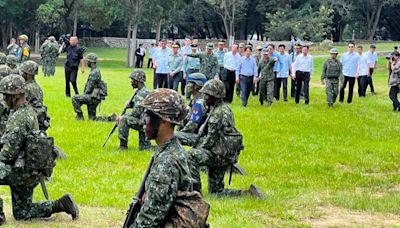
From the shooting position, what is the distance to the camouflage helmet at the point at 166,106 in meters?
5.14

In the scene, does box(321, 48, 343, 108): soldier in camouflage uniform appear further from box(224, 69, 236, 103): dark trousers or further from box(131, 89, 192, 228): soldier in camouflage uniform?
box(131, 89, 192, 228): soldier in camouflage uniform

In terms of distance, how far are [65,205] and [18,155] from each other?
94 cm

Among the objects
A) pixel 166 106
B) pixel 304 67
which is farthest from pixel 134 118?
pixel 304 67

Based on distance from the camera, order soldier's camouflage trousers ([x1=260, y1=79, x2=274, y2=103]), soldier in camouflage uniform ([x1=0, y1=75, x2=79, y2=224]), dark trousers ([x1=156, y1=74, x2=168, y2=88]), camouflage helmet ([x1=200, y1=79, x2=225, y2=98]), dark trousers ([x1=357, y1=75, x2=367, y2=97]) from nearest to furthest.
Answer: soldier in camouflage uniform ([x1=0, y1=75, x2=79, y2=224]), camouflage helmet ([x1=200, y1=79, x2=225, y2=98]), soldier's camouflage trousers ([x1=260, y1=79, x2=274, y2=103]), dark trousers ([x1=156, y1=74, x2=168, y2=88]), dark trousers ([x1=357, y1=75, x2=367, y2=97])

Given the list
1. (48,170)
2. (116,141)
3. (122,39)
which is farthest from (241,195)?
(122,39)

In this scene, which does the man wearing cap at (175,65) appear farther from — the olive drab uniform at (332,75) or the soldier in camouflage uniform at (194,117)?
the soldier in camouflage uniform at (194,117)

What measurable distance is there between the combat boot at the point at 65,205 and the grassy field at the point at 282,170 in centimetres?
16

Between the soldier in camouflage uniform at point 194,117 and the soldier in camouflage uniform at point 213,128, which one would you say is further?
the soldier in camouflage uniform at point 194,117

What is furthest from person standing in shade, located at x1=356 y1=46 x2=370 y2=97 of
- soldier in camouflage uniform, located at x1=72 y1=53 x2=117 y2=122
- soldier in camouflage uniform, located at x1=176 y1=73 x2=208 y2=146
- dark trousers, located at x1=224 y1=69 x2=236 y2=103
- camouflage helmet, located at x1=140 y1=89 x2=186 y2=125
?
camouflage helmet, located at x1=140 y1=89 x2=186 y2=125

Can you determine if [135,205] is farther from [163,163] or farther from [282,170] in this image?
[282,170]

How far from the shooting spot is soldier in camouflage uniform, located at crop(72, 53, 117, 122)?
53.3 feet

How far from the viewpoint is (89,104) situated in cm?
1694

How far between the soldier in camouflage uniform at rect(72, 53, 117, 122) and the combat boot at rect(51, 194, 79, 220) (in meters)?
8.10

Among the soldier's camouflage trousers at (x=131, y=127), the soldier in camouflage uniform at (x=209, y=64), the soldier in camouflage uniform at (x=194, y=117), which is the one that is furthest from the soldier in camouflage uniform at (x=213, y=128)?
the soldier in camouflage uniform at (x=209, y=64)
